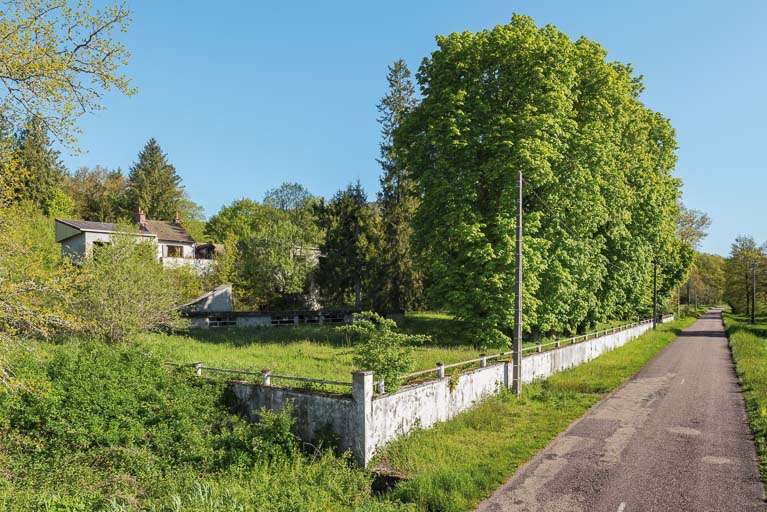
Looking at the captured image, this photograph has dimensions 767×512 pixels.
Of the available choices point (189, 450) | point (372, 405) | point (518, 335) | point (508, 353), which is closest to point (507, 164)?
point (518, 335)

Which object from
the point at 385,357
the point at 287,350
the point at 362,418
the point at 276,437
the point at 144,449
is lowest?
the point at 144,449

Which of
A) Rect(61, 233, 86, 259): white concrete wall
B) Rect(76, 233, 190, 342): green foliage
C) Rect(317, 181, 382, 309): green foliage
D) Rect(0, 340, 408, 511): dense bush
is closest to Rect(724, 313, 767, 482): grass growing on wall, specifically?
Rect(0, 340, 408, 511): dense bush

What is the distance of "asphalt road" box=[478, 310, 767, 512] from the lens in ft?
32.2

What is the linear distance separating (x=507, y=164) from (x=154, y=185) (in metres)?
67.7

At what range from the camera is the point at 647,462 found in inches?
472

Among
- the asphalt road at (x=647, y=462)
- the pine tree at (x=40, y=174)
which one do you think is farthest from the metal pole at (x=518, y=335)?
the pine tree at (x=40, y=174)

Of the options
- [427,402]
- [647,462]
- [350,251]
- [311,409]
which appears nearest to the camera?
[647,462]

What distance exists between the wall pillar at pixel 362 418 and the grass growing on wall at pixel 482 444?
1.46ft

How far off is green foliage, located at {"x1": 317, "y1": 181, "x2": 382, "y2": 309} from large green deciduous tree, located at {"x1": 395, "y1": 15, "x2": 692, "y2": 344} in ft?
51.7

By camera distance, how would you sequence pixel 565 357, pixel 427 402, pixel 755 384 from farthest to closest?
pixel 565 357
pixel 755 384
pixel 427 402

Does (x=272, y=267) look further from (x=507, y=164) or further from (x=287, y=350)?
(x=507, y=164)

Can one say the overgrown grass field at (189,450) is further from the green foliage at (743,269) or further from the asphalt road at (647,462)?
the green foliage at (743,269)

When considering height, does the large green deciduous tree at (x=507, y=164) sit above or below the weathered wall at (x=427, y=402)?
above

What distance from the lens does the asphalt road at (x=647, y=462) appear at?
32.2 feet
